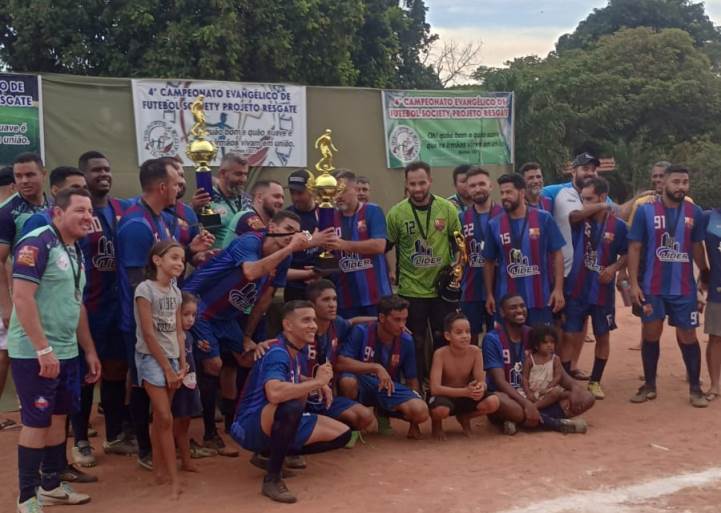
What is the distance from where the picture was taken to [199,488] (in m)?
5.23

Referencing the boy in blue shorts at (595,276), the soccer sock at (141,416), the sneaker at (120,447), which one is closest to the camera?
the soccer sock at (141,416)

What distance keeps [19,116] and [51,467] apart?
12.8 feet

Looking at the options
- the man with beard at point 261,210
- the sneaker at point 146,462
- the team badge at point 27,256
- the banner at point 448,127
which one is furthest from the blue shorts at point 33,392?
the banner at point 448,127

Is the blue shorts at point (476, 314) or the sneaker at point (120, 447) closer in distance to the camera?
the sneaker at point (120, 447)

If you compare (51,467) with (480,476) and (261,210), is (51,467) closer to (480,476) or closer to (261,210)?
(261,210)

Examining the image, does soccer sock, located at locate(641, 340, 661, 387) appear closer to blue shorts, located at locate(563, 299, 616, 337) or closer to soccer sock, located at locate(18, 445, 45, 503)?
blue shorts, located at locate(563, 299, 616, 337)

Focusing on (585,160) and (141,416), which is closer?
(141,416)

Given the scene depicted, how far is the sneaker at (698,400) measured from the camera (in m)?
7.30

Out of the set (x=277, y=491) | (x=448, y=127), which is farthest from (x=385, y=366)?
(x=448, y=127)

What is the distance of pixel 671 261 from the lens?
7.40 meters

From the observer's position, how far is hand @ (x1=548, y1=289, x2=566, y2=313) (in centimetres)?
720

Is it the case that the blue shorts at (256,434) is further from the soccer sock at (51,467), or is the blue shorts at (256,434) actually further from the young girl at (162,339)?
the soccer sock at (51,467)

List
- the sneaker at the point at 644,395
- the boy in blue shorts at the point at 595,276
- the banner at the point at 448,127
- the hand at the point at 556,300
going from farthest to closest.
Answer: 1. the banner at the point at 448,127
2. the boy in blue shorts at the point at 595,276
3. the sneaker at the point at 644,395
4. the hand at the point at 556,300

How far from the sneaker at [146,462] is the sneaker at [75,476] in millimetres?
315
